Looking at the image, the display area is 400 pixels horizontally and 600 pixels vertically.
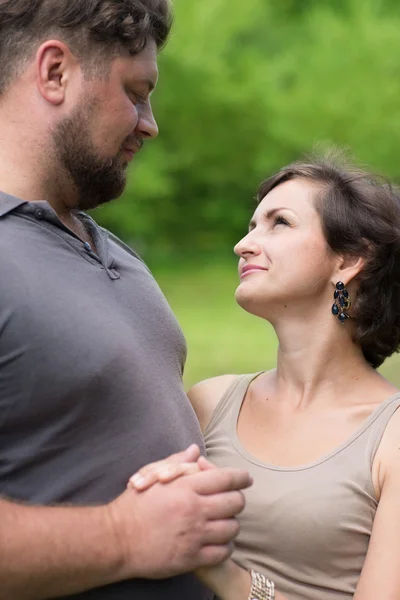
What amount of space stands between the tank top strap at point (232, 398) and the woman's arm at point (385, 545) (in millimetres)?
489

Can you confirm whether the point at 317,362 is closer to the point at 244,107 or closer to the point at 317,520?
the point at 317,520

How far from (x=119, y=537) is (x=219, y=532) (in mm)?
193

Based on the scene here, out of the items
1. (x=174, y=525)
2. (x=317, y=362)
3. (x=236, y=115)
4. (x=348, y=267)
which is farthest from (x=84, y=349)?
(x=236, y=115)

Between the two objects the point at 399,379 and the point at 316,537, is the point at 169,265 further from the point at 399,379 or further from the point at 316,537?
the point at 316,537

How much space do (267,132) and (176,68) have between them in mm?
2378

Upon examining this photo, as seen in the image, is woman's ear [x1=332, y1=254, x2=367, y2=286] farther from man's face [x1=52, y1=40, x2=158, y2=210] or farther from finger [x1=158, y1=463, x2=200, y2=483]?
finger [x1=158, y1=463, x2=200, y2=483]

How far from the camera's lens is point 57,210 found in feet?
7.98

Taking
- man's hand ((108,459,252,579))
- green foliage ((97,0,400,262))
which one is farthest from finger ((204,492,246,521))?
green foliage ((97,0,400,262))

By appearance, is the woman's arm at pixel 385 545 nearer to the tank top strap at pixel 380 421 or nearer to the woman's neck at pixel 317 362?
the tank top strap at pixel 380 421

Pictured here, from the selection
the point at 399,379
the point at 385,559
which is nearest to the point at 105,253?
the point at 385,559

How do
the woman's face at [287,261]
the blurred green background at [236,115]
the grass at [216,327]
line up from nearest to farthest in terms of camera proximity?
1. the woman's face at [287,261]
2. the grass at [216,327]
3. the blurred green background at [236,115]

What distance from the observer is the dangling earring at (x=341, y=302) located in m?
2.75

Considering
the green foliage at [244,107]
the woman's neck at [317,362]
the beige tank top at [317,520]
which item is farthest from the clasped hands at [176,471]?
the green foliage at [244,107]

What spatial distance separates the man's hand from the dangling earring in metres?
0.83
